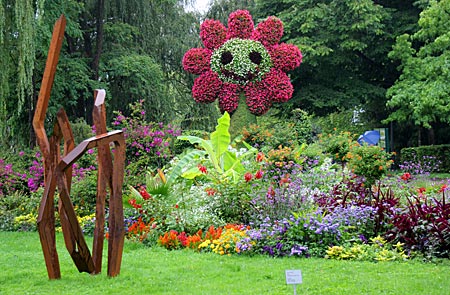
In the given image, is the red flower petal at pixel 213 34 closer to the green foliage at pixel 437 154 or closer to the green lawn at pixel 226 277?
the green foliage at pixel 437 154

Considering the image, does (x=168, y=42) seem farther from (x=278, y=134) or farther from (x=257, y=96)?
(x=278, y=134)

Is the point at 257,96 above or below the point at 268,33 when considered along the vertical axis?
below

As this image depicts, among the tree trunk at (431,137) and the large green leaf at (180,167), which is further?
the tree trunk at (431,137)

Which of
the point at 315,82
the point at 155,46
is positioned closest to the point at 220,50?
the point at 155,46

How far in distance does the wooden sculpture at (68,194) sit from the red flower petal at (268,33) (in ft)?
38.7

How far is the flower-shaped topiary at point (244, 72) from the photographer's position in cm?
1722

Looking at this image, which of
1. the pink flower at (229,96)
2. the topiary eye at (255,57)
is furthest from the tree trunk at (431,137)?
the pink flower at (229,96)

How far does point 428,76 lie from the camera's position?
2053cm

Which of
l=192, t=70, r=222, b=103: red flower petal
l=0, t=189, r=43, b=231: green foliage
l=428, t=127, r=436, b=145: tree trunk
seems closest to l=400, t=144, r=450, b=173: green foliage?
l=428, t=127, r=436, b=145: tree trunk

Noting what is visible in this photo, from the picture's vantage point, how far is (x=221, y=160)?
12.1m

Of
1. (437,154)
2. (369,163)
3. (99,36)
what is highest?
(99,36)

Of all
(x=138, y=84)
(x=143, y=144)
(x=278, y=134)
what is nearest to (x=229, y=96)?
(x=278, y=134)

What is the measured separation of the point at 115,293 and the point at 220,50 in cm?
1253

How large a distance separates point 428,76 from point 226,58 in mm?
7745
